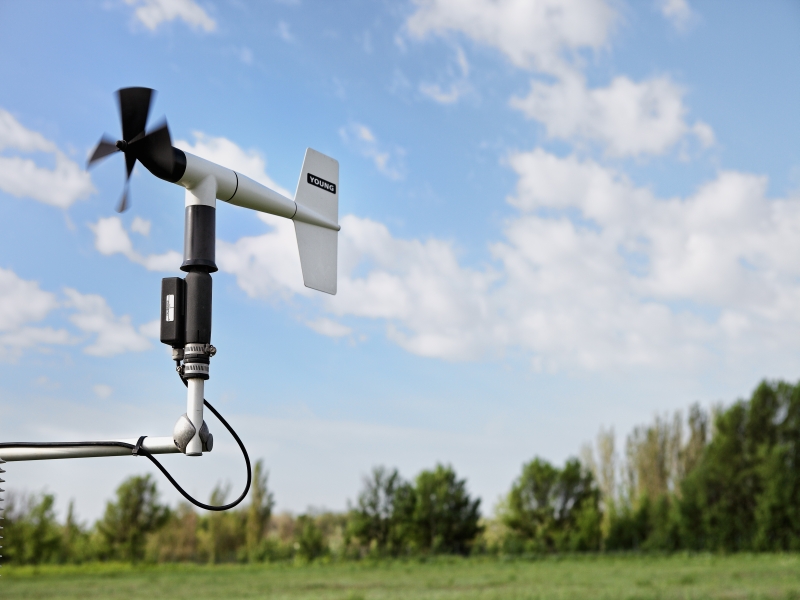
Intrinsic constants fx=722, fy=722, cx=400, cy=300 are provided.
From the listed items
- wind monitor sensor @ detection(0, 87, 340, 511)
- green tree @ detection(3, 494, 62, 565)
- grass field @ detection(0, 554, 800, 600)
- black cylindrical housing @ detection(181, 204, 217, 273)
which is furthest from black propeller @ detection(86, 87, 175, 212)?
green tree @ detection(3, 494, 62, 565)

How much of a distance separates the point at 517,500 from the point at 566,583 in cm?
1349

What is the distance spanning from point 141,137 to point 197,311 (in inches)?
22.2

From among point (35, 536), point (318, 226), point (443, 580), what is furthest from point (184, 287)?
point (35, 536)

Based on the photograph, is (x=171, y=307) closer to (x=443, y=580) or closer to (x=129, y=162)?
(x=129, y=162)

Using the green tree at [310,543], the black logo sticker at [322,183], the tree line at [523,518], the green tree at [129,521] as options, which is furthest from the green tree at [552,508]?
the black logo sticker at [322,183]

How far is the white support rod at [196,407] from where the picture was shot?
205 centimetres

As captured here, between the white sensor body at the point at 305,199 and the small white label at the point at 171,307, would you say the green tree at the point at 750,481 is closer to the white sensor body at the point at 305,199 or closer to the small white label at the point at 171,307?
the white sensor body at the point at 305,199

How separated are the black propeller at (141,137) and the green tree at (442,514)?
30.0 m

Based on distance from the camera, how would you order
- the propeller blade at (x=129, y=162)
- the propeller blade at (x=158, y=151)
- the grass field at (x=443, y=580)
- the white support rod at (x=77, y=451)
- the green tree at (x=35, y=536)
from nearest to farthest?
1. the white support rod at (x=77, y=451)
2. the propeller blade at (x=158, y=151)
3. the propeller blade at (x=129, y=162)
4. the grass field at (x=443, y=580)
5. the green tree at (x=35, y=536)

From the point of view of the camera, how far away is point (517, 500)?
3128 cm

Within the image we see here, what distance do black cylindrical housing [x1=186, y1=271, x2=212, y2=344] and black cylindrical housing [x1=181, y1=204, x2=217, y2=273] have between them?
0.13ft

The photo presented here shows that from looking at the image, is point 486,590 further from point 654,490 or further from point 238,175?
point 654,490

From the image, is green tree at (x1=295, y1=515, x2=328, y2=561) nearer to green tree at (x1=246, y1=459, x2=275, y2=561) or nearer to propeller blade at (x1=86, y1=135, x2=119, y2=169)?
green tree at (x1=246, y1=459, x2=275, y2=561)

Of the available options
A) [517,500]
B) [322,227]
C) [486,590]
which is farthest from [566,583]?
[322,227]
